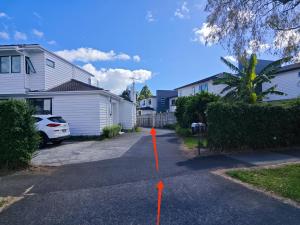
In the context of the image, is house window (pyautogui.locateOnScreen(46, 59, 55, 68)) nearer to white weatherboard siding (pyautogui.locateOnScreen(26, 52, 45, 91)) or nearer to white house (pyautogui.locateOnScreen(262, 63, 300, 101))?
white weatherboard siding (pyautogui.locateOnScreen(26, 52, 45, 91))

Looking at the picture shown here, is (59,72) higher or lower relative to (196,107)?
higher

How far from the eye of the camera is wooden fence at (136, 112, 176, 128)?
32.3m

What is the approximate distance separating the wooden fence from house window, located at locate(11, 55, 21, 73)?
19.2m

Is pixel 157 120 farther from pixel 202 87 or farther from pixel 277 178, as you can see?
pixel 277 178

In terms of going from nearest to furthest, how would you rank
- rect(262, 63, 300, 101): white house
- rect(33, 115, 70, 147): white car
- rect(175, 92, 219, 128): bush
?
rect(33, 115, 70, 147): white car, rect(175, 92, 219, 128): bush, rect(262, 63, 300, 101): white house

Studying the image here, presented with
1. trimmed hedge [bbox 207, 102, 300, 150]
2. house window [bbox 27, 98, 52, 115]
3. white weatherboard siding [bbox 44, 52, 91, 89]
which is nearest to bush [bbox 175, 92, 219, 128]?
trimmed hedge [bbox 207, 102, 300, 150]

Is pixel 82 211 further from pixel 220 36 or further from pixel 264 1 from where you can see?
pixel 264 1

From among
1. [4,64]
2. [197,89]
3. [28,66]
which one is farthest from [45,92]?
[197,89]

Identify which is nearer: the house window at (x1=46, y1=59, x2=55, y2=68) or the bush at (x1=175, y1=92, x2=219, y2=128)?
the house window at (x1=46, y1=59, x2=55, y2=68)

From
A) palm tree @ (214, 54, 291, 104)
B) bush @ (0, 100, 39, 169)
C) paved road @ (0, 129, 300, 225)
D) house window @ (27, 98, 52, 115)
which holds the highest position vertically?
palm tree @ (214, 54, 291, 104)

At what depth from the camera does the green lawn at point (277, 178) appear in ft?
17.8

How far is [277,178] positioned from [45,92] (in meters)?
15.8

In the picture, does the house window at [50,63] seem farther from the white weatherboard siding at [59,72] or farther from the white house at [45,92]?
the white weatherboard siding at [59,72]

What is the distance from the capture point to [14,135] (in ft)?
25.2
